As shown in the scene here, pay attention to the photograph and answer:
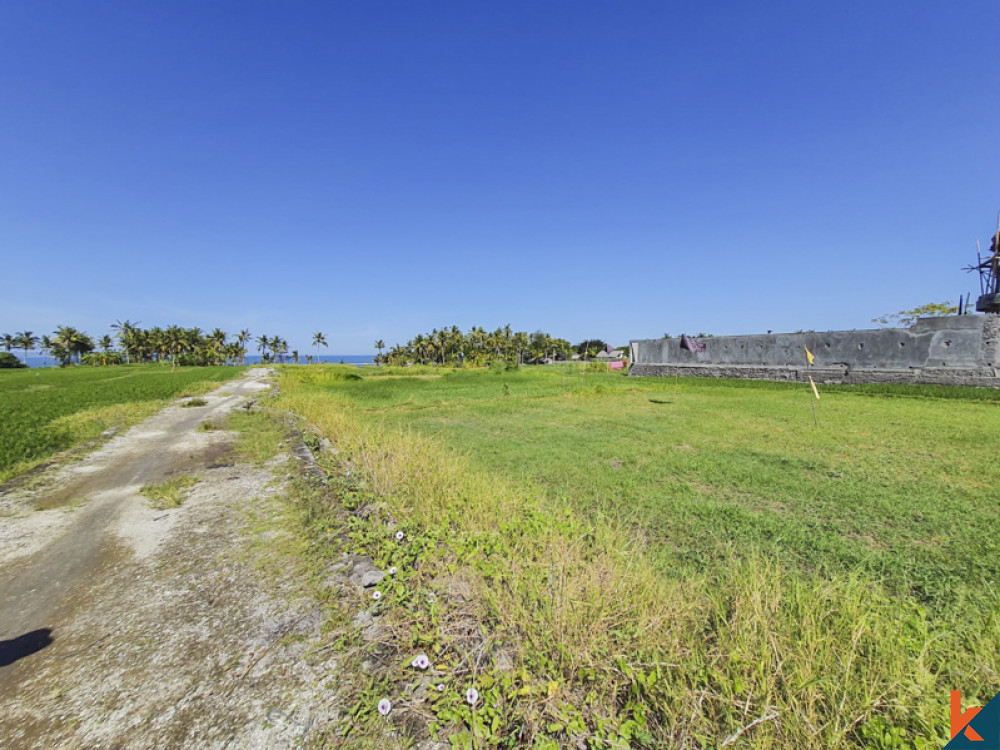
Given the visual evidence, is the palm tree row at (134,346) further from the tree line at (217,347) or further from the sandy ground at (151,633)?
the sandy ground at (151,633)

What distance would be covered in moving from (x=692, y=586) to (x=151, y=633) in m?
3.66

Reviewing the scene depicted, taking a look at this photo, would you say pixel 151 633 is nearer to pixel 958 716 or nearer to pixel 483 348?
pixel 958 716

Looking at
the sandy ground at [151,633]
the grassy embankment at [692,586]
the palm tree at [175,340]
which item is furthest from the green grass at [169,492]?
the palm tree at [175,340]

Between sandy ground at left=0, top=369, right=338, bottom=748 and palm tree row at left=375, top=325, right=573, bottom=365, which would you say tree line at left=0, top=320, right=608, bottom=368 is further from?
sandy ground at left=0, top=369, right=338, bottom=748

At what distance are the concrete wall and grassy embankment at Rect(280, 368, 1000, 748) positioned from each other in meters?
14.1

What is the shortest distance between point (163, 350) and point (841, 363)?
99.6 meters

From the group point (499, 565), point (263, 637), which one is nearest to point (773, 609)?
point (499, 565)

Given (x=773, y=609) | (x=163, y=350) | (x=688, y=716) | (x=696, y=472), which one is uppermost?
(x=163, y=350)

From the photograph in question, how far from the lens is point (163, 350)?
7319cm

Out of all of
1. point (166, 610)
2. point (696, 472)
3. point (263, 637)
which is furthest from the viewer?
point (696, 472)

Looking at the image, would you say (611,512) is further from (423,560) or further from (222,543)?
(222,543)

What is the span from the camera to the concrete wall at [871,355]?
16750mm

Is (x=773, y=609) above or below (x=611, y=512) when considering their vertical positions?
above

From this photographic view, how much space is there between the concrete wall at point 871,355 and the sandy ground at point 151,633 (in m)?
26.2
